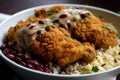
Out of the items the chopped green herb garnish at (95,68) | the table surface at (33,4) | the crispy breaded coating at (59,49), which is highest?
the crispy breaded coating at (59,49)

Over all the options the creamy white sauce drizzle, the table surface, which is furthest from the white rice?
the table surface

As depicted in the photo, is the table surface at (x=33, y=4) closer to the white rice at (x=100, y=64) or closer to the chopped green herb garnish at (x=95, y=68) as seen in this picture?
the white rice at (x=100, y=64)

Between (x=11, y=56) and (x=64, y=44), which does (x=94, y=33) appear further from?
(x=11, y=56)

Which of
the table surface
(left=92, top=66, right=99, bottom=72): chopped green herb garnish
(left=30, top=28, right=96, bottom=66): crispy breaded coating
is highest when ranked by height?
(left=30, top=28, right=96, bottom=66): crispy breaded coating

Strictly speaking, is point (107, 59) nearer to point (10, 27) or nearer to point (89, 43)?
point (89, 43)

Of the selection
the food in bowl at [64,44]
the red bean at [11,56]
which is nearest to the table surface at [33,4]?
the food in bowl at [64,44]

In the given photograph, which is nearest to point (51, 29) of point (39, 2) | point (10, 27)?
point (10, 27)

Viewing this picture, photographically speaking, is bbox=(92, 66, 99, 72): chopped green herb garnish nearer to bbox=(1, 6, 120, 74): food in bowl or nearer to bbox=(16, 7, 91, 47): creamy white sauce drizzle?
bbox=(1, 6, 120, 74): food in bowl

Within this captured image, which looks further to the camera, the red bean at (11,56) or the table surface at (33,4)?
the table surface at (33,4)
